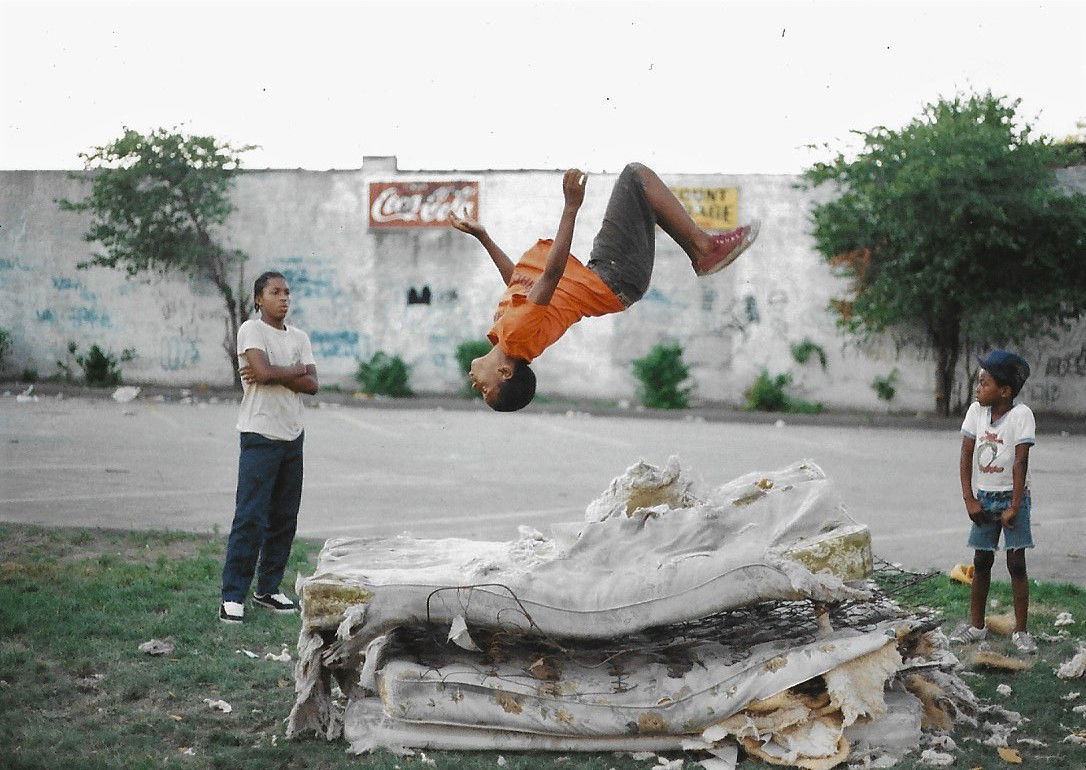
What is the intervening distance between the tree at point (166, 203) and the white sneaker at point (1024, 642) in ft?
57.6

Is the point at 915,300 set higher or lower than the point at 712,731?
higher

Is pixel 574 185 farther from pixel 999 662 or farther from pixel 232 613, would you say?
Result: pixel 232 613

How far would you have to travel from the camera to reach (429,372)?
21.4m

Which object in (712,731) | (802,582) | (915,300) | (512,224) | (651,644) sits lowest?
(712,731)

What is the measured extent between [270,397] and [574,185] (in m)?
2.55

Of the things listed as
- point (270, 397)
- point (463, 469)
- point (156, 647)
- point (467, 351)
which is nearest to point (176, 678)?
point (156, 647)

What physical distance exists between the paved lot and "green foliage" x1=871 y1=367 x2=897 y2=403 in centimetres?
241

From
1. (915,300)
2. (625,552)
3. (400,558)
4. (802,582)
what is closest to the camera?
(802,582)

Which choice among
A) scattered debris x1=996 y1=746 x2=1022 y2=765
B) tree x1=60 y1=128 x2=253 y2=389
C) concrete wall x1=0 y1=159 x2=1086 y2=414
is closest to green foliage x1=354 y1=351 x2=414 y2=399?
concrete wall x1=0 y1=159 x2=1086 y2=414

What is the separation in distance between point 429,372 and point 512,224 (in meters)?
3.15

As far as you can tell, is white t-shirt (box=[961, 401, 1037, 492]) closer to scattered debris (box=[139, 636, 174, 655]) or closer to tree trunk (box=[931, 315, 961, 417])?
scattered debris (box=[139, 636, 174, 655])

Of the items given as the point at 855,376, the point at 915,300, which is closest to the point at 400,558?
the point at 915,300

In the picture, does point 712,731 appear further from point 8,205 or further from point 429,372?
point 8,205

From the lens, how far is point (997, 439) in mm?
5383
